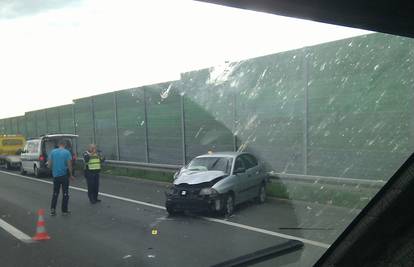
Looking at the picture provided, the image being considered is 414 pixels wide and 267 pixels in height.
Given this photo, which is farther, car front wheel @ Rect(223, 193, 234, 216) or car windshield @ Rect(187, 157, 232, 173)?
car windshield @ Rect(187, 157, 232, 173)

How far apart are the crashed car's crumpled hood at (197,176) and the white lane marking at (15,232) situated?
127 inches

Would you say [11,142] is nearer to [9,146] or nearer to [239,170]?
[9,146]

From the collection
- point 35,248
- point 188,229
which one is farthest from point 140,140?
point 35,248

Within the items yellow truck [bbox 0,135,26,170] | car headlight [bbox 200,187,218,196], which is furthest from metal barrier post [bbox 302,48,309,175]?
yellow truck [bbox 0,135,26,170]

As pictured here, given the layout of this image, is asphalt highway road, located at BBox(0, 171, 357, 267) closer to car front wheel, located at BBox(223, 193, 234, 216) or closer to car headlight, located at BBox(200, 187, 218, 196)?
car front wheel, located at BBox(223, 193, 234, 216)

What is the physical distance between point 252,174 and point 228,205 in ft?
4.12

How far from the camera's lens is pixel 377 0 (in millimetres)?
3301

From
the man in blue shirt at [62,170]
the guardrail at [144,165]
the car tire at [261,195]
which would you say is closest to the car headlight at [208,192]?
the car tire at [261,195]

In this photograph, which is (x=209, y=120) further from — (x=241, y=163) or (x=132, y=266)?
(x=132, y=266)

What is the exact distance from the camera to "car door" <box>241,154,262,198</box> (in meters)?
10.5

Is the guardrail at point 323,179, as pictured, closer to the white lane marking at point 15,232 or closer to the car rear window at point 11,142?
the white lane marking at point 15,232

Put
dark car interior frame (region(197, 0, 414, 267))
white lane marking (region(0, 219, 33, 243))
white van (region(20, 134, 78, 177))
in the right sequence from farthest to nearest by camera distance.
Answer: white van (region(20, 134, 78, 177))
white lane marking (region(0, 219, 33, 243))
dark car interior frame (region(197, 0, 414, 267))

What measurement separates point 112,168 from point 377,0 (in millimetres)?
17558

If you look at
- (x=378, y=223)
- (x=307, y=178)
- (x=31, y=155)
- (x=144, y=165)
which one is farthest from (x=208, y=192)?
(x=31, y=155)
